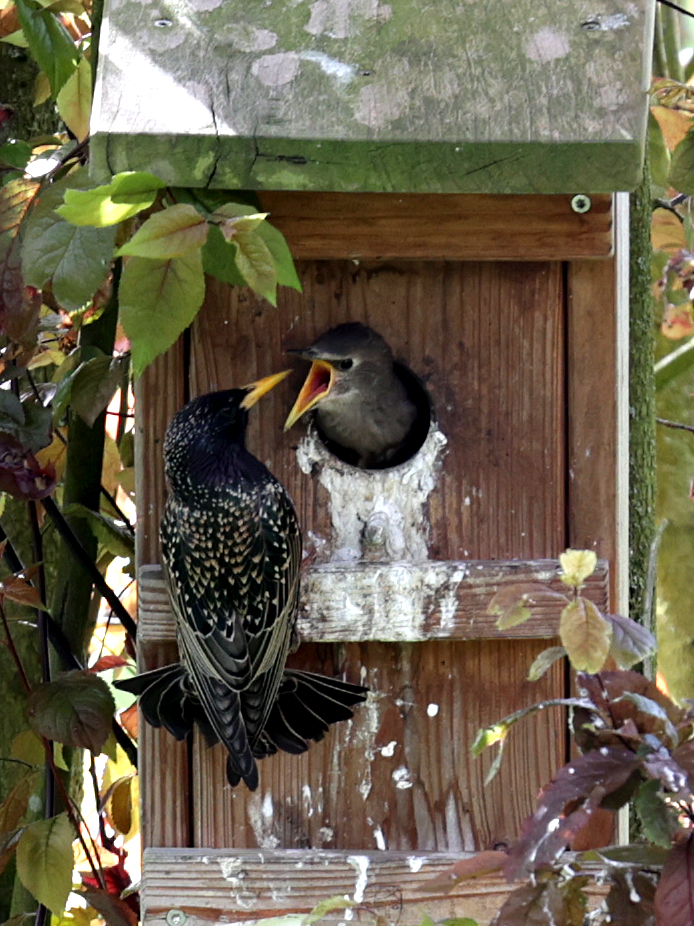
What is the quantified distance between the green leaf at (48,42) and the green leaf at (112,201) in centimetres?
60

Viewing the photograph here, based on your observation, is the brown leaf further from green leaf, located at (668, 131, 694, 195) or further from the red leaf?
green leaf, located at (668, 131, 694, 195)

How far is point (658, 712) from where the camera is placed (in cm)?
154

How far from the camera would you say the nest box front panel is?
7.84 feet

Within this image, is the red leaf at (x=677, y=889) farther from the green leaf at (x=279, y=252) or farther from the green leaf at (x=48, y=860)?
the green leaf at (x=48, y=860)

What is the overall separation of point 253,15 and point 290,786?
Result: 4.12 feet

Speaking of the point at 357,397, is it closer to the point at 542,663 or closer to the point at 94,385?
the point at 94,385

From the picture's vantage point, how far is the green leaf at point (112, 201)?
1802mm

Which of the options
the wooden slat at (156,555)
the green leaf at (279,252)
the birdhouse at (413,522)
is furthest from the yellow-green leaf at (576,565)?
the wooden slat at (156,555)

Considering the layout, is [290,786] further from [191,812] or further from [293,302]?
[293,302]

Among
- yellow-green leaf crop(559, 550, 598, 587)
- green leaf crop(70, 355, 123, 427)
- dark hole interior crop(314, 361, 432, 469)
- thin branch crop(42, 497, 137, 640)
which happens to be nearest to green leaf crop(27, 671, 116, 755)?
thin branch crop(42, 497, 137, 640)

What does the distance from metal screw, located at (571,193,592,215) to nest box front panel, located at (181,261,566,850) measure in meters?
0.17

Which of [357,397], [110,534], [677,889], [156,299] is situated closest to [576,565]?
[677,889]

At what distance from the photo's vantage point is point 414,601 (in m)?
2.33

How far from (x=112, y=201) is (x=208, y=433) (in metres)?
0.52
